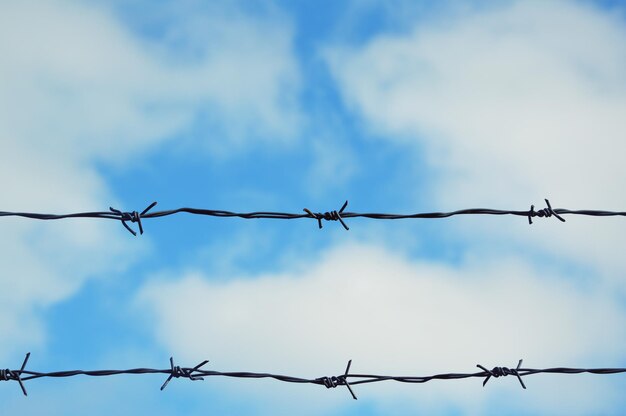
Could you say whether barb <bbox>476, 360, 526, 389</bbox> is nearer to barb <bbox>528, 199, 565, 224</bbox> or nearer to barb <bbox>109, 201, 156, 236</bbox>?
barb <bbox>528, 199, 565, 224</bbox>

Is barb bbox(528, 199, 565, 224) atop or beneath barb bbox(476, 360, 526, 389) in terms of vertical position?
atop

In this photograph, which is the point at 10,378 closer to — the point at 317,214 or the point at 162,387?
the point at 162,387

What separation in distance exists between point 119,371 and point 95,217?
0.73 m

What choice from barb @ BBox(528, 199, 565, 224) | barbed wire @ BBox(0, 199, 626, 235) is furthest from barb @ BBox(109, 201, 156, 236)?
barb @ BBox(528, 199, 565, 224)

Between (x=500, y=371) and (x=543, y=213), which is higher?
(x=543, y=213)

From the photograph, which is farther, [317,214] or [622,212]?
[622,212]

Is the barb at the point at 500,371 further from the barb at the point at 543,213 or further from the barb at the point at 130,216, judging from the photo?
the barb at the point at 130,216

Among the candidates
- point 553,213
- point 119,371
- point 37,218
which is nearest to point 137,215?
point 37,218

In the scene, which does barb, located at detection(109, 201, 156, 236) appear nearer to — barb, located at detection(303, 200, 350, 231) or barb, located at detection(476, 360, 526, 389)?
barb, located at detection(303, 200, 350, 231)

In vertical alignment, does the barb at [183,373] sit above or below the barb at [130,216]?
below

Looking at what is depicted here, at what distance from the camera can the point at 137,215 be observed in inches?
Answer: 159

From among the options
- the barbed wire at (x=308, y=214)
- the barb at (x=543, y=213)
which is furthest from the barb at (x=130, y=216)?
the barb at (x=543, y=213)

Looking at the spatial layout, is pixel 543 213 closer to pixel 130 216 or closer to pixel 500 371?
pixel 500 371

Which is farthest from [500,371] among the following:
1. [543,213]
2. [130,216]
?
[130,216]
